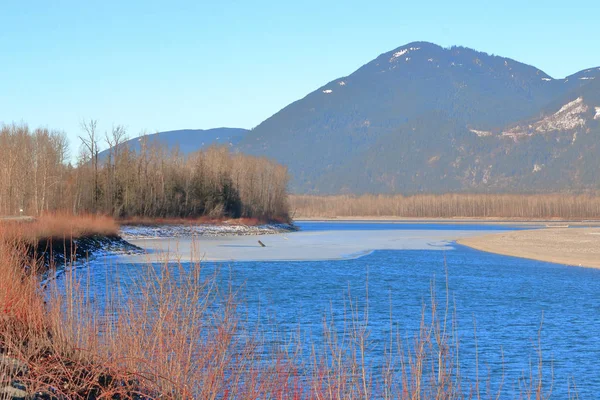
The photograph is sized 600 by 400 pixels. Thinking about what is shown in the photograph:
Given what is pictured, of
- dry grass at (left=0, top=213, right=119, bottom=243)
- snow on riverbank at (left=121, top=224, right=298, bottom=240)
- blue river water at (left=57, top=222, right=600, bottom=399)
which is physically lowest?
blue river water at (left=57, top=222, right=600, bottom=399)

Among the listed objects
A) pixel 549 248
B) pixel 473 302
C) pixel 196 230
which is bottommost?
pixel 473 302

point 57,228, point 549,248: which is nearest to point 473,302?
point 57,228

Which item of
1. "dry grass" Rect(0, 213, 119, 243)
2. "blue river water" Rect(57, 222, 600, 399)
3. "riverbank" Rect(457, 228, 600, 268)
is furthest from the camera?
"riverbank" Rect(457, 228, 600, 268)

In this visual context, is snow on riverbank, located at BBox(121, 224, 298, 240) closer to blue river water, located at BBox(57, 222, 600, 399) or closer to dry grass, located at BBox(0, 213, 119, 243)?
dry grass, located at BBox(0, 213, 119, 243)

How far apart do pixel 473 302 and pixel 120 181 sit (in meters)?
54.4

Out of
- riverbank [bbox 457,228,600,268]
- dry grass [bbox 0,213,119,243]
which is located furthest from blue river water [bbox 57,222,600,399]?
dry grass [bbox 0,213,119,243]

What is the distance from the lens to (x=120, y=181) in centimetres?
7450

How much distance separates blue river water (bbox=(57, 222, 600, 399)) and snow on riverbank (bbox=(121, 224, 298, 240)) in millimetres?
23660

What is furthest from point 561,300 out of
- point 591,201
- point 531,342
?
point 591,201

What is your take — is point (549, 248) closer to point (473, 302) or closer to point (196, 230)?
point (473, 302)

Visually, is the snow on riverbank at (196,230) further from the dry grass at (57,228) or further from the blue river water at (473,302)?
the blue river water at (473,302)

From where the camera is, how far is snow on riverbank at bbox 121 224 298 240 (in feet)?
215

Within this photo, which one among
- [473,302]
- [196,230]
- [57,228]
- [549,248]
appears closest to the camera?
[473,302]

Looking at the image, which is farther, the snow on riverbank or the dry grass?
the snow on riverbank
